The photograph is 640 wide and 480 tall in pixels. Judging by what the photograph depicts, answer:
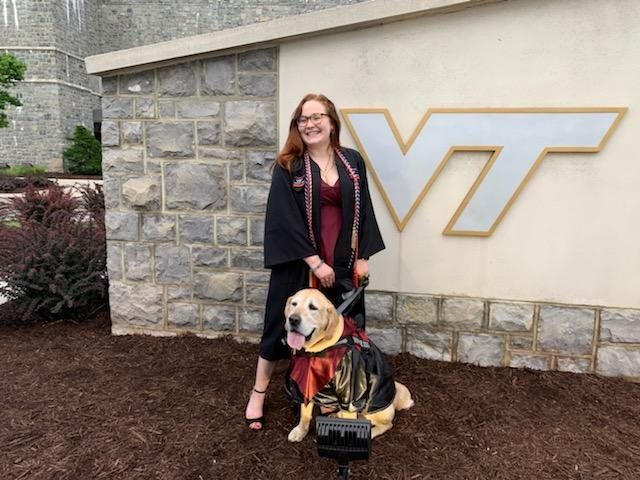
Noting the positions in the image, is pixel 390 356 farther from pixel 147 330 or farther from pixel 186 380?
pixel 147 330

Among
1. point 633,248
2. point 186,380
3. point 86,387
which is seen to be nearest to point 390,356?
point 186,380

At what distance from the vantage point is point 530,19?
10.7 ft

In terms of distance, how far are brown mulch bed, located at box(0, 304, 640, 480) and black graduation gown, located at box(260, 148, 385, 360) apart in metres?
0.62

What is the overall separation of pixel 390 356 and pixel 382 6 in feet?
8.45

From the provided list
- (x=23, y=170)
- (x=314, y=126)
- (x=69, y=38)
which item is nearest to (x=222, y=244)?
(x=314, y=126)

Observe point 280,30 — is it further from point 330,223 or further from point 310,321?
point 310,321

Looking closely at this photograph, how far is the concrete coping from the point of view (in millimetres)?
3340

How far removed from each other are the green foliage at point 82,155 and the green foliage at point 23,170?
1.41 meters

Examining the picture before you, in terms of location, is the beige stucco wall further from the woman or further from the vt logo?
the woman

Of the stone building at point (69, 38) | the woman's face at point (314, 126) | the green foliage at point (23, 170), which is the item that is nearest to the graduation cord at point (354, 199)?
the woman's face at point (314, 126)

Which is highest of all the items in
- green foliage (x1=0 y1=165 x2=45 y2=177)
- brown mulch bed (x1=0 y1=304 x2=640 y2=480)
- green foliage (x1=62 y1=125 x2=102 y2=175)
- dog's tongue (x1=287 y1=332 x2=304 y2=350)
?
green foliage (x1=62 y1=125 x2=102 y2=175)

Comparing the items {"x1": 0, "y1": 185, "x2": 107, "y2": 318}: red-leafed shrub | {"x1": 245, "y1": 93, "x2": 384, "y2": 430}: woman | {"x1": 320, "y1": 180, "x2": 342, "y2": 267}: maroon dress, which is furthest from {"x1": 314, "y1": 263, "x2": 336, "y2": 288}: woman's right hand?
{"x1": 0, "y1": 185, "x2": 107, "y2": 318}: red-leafed shrub

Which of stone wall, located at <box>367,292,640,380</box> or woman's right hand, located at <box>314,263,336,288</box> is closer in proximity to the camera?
woman's right hand, located at <box>314,263,336,288</box>

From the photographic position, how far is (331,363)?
2.51 meters
